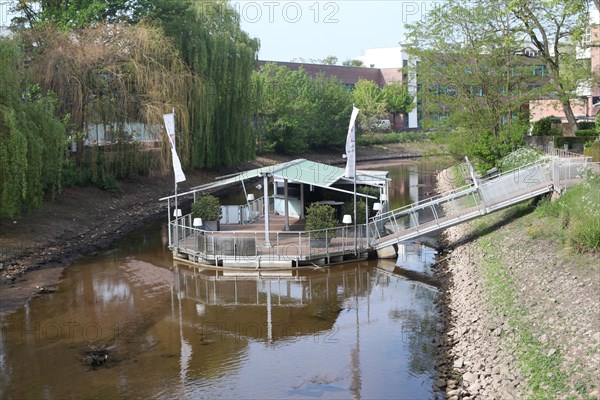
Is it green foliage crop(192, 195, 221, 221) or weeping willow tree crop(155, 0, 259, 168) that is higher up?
weeping willow tree crop(155, 0, 259, 168)

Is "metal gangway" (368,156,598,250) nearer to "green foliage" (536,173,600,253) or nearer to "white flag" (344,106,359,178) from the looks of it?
"green foliage" (536,173,600,253)

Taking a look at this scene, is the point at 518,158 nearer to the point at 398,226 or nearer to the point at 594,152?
the point at 594,152

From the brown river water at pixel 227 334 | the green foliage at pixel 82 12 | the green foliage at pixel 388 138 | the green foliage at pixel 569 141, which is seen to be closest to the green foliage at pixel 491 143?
the green foliage at pixel 569 141

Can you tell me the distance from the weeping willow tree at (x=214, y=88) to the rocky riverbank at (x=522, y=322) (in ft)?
75.8

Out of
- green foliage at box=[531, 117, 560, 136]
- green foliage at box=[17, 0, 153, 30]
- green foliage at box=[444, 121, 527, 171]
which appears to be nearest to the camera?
green foliage at box=[444, 121, 527, 171]

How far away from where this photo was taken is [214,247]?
26047 mm

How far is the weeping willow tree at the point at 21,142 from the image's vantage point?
1064 inches

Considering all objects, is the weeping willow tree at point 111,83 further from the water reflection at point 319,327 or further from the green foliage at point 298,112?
the green foliage at point 298,112

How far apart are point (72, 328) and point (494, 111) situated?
24656 millimetres

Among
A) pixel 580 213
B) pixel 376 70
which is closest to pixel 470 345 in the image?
pixel 580 213

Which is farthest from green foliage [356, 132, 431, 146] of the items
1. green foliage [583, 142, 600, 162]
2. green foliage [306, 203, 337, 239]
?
green foliage [306, 203, 337, 239]

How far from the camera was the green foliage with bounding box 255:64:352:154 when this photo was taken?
2657 inches

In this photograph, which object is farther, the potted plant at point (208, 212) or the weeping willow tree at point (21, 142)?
the potted plant at point (208, 212)

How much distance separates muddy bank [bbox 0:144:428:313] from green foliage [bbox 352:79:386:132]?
4367cm
